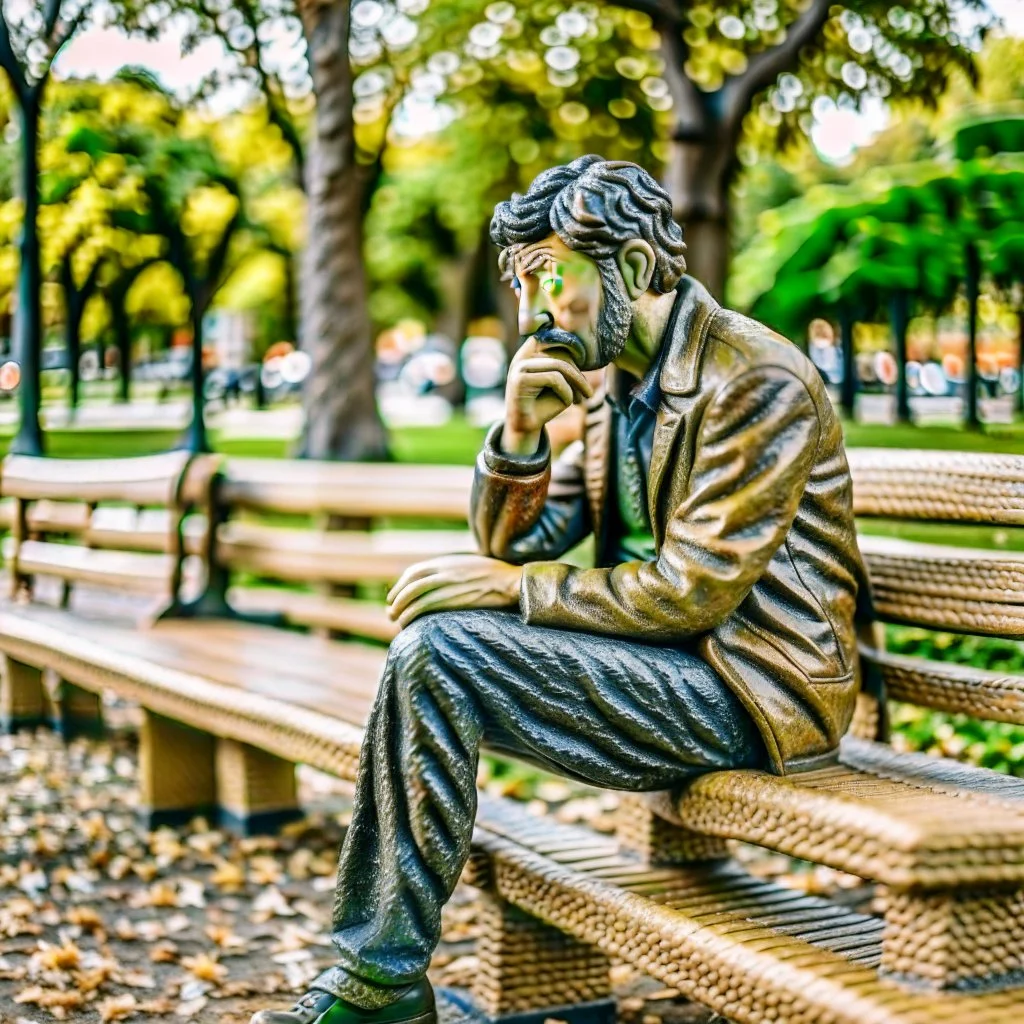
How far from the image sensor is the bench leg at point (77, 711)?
6.73 m

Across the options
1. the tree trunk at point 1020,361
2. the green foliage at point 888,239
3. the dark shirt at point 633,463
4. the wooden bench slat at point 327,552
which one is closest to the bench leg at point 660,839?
the dark shirt at point 633,463

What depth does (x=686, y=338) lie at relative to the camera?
272 cm

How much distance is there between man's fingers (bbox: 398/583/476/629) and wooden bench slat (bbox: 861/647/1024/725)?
3.58 feet

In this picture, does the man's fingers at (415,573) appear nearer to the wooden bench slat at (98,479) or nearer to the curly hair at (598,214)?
the curly hair at (598,214)

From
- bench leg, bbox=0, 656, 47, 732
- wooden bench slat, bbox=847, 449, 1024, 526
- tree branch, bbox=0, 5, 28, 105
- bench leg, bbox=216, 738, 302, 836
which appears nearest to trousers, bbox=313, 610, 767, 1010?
wooden bench slat, bbox=847, 449, 1024, 526

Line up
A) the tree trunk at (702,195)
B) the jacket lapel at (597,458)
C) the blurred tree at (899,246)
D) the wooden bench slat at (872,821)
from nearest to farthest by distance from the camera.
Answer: the wooden bench slat at (872,821), the jacket lapel at (597,458), the blurred tree at (899,246), the tree trunk at (702,195)

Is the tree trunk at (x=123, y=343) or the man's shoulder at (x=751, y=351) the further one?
the tree trunk at (x=123, y=343)

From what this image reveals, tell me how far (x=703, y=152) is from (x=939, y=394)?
1.83 meters

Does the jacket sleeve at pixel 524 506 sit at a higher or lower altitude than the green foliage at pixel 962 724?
higher

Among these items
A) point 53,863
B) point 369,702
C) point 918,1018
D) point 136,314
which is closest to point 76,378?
point 136,314

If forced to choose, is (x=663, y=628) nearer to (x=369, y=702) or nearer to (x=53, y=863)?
(x=369, y=702)

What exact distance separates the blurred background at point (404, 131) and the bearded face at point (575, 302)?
97 centimetres

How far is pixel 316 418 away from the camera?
10.8 metres

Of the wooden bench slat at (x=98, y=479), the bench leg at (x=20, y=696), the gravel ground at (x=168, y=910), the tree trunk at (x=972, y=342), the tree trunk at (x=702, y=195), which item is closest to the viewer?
the gravel ground at (x=168, y=910)
